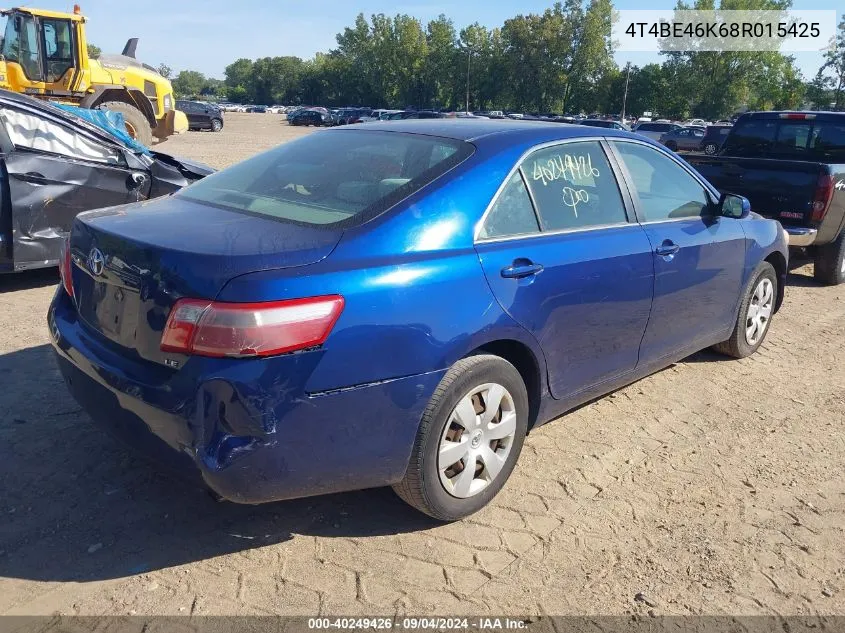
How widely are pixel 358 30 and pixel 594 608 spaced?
382ft

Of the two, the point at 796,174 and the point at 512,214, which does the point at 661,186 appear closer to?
the point at 512,214

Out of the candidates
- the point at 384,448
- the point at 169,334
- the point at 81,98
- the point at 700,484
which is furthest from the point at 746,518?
the point at 81,98

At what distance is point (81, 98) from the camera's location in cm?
1647

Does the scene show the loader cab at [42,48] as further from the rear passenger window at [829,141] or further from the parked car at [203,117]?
the parked car at [203,117]

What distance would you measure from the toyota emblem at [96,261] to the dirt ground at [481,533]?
860 mm

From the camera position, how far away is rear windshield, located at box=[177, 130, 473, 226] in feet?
9.53

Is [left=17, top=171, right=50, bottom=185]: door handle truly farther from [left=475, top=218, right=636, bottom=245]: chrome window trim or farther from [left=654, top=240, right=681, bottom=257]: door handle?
[left=654, top=240, right=681, bottom=257]: door handle

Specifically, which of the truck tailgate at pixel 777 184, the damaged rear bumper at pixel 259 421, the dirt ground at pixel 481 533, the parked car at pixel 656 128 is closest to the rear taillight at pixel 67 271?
the damaged rear bumper at pixel 259 421

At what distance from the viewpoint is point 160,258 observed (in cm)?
249

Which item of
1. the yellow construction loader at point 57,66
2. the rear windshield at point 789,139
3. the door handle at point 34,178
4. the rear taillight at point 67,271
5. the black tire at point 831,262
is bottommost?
the black tire at point 831,262

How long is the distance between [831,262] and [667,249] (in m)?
4.98

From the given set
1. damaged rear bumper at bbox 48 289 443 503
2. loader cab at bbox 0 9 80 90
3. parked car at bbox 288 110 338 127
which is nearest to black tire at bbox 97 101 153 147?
loader cab at bbox 0 9 80 90

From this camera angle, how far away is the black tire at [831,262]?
7.71 metres

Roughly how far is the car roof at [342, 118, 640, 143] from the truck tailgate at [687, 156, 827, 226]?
408 cm
